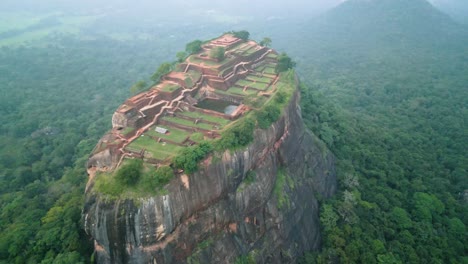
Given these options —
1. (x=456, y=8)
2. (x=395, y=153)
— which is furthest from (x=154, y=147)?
(x=456, y=8)

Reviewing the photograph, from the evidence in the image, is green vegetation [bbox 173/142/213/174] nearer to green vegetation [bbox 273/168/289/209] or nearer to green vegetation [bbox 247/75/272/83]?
green vegetation [bbox 273/168/289/209]

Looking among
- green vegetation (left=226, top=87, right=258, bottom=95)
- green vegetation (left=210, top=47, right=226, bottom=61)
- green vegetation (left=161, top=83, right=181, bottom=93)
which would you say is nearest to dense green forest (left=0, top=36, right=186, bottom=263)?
green vegetation (left=161, top=83, right=181, bottom=93)

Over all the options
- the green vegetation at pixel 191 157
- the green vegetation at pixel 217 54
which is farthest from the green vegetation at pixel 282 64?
the green vegetation at pixel 191 157

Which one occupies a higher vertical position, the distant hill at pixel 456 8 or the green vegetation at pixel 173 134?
the green vegetation at pixel 173 134

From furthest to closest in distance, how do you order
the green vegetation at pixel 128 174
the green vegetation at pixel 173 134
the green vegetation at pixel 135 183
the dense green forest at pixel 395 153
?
the dense green forest at pixel 395 153 → the green vegetation at pixel 173 134 → the green vegetation at pixel 128 174 → the green vegetation at pixel 135 183

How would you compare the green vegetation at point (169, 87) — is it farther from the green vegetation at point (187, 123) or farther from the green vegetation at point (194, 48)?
the green vegetation at point (194, 48)

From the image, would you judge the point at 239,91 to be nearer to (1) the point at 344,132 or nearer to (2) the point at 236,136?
(2) the point at 236,136

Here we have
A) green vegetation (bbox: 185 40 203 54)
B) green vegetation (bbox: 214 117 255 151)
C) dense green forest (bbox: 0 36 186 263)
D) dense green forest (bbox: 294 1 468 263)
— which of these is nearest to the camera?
green vegetation (bbox: 214 117 255 151)
